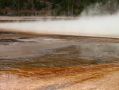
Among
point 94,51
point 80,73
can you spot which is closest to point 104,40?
point 94,51

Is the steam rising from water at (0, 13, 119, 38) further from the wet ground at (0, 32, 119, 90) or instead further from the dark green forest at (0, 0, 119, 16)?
the dark green forest at (0, 0, 119, 16)

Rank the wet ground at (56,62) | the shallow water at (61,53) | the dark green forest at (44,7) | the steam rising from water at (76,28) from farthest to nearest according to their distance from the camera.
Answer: the dark green forest at (44,7) → the steam rising from water at (76,28) → the shallow water at (61,53) → the wet ground at (56,62)

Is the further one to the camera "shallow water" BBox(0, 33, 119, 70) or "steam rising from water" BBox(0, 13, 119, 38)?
"steam rising from water" BBox(0, 13, 119, 38)

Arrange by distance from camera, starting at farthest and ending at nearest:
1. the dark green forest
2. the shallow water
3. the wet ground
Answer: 1. the dark green forest
2. the shallow water
3. the wet ground

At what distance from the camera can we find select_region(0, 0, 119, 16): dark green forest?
5147 cm

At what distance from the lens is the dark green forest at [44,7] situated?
5147cm

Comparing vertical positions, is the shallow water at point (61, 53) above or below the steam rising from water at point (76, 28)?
above

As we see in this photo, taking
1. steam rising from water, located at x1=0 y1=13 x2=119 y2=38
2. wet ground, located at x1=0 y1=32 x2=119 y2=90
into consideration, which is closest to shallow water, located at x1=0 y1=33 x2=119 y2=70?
wet ground, located at x1=0 y1=32 x2=119 y2=90

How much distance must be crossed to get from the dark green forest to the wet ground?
3630cm

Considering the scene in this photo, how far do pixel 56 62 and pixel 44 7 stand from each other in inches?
1819

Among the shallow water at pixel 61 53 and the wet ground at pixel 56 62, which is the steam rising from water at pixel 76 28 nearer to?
the shallow water at pixel 61 53

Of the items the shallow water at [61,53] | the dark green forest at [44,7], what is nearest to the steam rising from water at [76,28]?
the shallow water at [61,53]

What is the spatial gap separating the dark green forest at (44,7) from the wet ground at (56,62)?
36.3 m

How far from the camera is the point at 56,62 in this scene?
33.7 feet
